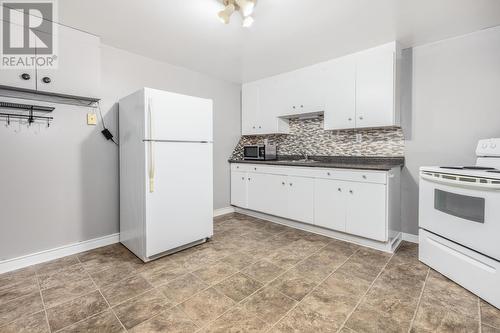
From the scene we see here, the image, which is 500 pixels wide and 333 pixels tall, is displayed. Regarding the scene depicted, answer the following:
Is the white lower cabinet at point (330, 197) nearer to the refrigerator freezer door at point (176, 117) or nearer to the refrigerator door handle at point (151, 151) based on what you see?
the refrigerator freezer door at point (176, 117)

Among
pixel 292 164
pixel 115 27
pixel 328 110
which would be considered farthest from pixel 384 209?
pixel 115 27

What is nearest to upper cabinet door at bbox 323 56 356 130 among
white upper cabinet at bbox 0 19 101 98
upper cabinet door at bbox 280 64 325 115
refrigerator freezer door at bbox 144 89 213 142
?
upper cabinet door at bbox 280 64 325 115

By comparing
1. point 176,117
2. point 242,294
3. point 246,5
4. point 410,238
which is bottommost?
point 242,294

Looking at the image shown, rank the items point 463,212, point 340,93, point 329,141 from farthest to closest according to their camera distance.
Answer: point 329,141, point 340,93, point 463,212

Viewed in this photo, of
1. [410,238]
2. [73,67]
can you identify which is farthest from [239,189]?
[73,67]

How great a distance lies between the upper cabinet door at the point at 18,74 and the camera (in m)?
2.08

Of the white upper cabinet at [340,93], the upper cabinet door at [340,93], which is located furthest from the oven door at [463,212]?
the upper cabinet door at [340,93]

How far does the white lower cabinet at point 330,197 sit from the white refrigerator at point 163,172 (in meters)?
1.07

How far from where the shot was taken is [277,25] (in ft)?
7.70

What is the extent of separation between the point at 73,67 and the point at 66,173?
1.09 meters

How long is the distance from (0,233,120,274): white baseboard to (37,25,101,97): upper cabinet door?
1.59 m

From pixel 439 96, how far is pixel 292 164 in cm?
180

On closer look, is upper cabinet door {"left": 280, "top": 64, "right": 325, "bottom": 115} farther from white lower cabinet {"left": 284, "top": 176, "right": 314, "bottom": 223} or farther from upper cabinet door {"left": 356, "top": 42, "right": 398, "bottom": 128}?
white lower cabinet {"left": 284, "top": 176, "right": 314, "bottom": 223}

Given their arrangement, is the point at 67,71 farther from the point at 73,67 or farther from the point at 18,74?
the point at 18,74
